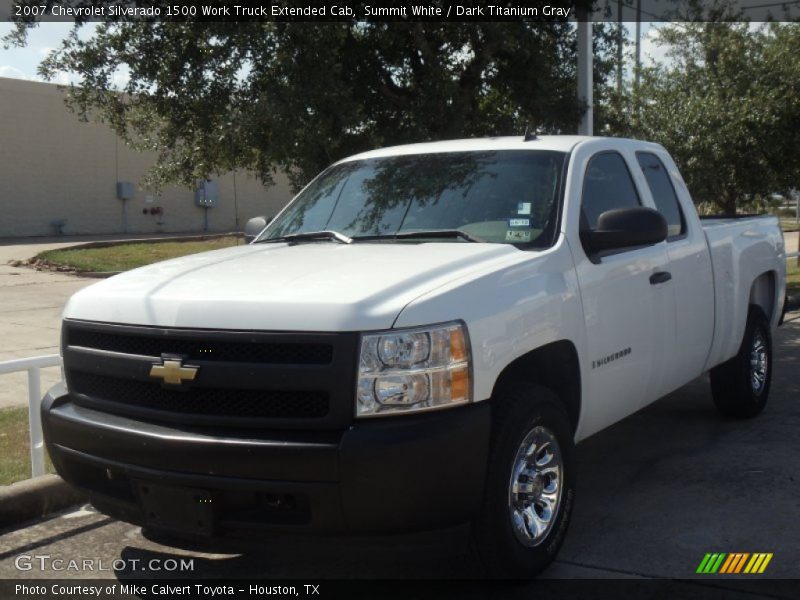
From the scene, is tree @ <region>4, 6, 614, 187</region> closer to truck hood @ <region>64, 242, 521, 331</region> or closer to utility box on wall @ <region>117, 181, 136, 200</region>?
truck hood @ <region>64, 242, 521, 331</region>

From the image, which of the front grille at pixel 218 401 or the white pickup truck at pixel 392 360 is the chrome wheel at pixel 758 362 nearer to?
the white pickup truck at pixel 392 360

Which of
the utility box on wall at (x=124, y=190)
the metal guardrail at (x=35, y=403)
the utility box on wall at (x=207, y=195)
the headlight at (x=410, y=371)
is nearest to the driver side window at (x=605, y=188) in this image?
the headlight at (x=410, y=371)

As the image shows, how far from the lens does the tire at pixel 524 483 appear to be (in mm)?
3756

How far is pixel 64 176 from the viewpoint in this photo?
31.6 metres

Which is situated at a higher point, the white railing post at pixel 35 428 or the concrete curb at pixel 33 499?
the white railing post at pixel 35 428

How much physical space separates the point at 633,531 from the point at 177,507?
2.27 metres

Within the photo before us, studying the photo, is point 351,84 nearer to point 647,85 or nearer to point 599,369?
point 599,369

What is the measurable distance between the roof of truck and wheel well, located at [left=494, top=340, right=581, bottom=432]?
1.23m

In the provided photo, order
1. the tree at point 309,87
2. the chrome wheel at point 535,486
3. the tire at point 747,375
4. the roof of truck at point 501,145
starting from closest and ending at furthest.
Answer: the chrome wheel at point 535,486, the roof of truck at point 501,145, the tire at point 747,375, the tree at point 309,87

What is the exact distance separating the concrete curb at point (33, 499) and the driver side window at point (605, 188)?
9.90 ft

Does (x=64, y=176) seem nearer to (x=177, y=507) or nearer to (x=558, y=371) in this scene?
(x=558, y=371)

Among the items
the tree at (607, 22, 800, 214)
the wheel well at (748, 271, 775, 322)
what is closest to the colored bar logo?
the wheel well at (748, 271, 775, 322)

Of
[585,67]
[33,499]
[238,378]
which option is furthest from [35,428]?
[585,67]

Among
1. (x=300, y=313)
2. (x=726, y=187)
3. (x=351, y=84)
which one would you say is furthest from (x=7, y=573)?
(x=726, y=187)
